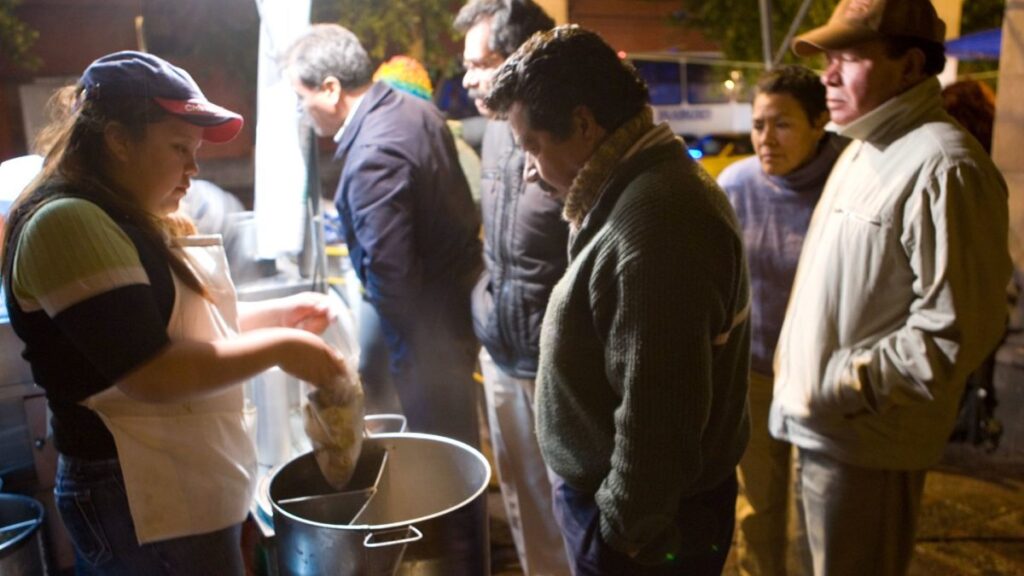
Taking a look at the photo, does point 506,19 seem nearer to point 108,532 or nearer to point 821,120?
point 821,120

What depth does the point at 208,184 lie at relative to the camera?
3.03 meters

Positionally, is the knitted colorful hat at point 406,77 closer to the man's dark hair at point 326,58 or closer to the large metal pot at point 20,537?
the man's dark hair at point 326,58

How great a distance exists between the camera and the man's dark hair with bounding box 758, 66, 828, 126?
2.98 m

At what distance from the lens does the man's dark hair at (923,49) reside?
7.18ft

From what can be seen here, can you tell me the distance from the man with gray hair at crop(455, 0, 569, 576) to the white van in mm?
8678

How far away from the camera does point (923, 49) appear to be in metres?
2.21

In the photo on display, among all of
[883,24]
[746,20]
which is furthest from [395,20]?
[883,24]

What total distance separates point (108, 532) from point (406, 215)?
168cm

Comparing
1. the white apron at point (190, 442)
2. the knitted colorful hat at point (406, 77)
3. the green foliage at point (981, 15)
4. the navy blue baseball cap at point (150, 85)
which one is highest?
the green foliage at point (981, 15)

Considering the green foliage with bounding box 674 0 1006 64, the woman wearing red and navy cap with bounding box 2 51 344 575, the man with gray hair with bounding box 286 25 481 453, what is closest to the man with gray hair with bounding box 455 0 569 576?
the man with gray hair with bounding box 286 25 481 453

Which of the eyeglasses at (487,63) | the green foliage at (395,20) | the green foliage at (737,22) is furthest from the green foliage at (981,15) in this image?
the eyeglasses at (487,63)

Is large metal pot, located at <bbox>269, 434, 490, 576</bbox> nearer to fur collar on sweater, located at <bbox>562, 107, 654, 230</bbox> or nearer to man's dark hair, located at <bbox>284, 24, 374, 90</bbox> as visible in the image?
fur collar on sweater, located at <bbox>562, 107, 654, 230</bbox>

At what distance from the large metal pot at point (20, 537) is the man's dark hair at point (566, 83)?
1727 millimetres

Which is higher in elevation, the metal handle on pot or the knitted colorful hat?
the knitted colorful hat
